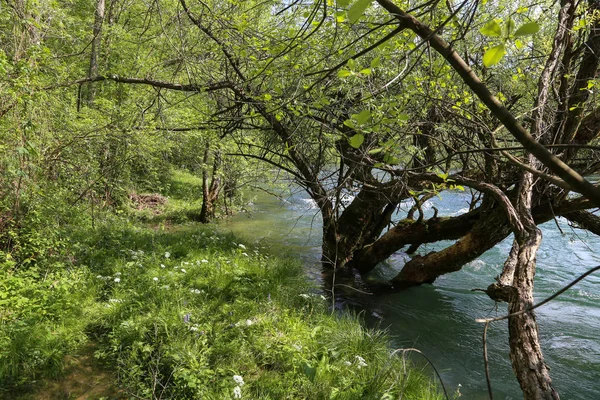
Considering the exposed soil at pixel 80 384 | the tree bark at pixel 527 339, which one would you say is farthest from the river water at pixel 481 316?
the exposed soil at pixel 80 384

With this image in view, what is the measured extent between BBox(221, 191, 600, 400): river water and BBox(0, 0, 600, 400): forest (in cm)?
12

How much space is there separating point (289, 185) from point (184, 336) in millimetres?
2776

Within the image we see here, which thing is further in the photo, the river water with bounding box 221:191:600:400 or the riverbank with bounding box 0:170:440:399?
the river water with bounding box 221:191:600:400

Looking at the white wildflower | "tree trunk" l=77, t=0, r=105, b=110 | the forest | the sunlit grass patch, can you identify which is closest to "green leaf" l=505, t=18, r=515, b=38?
the forest

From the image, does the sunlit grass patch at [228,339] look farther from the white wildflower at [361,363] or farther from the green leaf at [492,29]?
the green leaf at [492,29]

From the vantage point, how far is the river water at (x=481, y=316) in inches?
178

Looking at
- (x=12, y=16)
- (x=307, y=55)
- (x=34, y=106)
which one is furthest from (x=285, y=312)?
(x=12, y=16)

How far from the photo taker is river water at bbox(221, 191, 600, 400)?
4520mm

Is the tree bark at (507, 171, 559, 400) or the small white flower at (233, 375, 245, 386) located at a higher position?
the tree bark at (507, 171, 559, 400)

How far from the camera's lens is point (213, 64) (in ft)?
20.8

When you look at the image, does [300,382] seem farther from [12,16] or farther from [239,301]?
[12,16]

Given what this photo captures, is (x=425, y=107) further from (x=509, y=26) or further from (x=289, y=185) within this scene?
(x=509, y=26)

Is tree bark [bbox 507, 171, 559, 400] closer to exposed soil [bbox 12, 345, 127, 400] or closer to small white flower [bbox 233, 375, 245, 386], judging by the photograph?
small white flower [bbox 233, 375, 245, 386]

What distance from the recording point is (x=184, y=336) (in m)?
3.55
